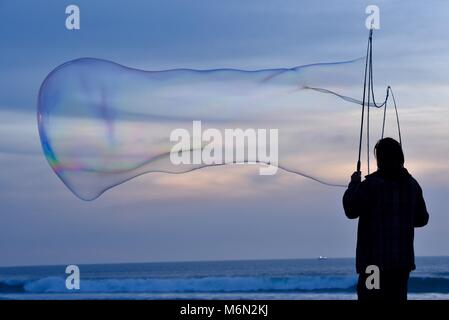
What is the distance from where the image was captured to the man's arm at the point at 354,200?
573cm

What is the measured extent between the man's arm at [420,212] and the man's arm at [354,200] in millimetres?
400

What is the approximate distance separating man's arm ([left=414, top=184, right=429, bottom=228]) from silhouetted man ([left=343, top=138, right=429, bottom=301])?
29 millimetres

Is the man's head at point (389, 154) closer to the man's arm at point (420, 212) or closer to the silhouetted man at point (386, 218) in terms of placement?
the silhouetted man at point (386, 218)

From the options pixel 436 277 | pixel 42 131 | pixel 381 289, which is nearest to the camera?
pixel 381 289

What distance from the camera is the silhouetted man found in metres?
5.76

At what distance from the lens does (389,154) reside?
584 centimetres

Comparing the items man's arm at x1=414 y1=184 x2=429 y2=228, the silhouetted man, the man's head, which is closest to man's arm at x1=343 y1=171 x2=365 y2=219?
the silhouetted man

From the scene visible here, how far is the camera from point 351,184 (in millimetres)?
5801

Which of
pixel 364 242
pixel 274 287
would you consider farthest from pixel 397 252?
pixel 274 287

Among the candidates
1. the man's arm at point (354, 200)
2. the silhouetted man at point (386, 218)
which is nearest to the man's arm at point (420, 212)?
the silhouetted man at point (386, 218)

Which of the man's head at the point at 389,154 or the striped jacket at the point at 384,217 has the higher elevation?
the man's head at the point at 389,154

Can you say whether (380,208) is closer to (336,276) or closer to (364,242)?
(364,242)
